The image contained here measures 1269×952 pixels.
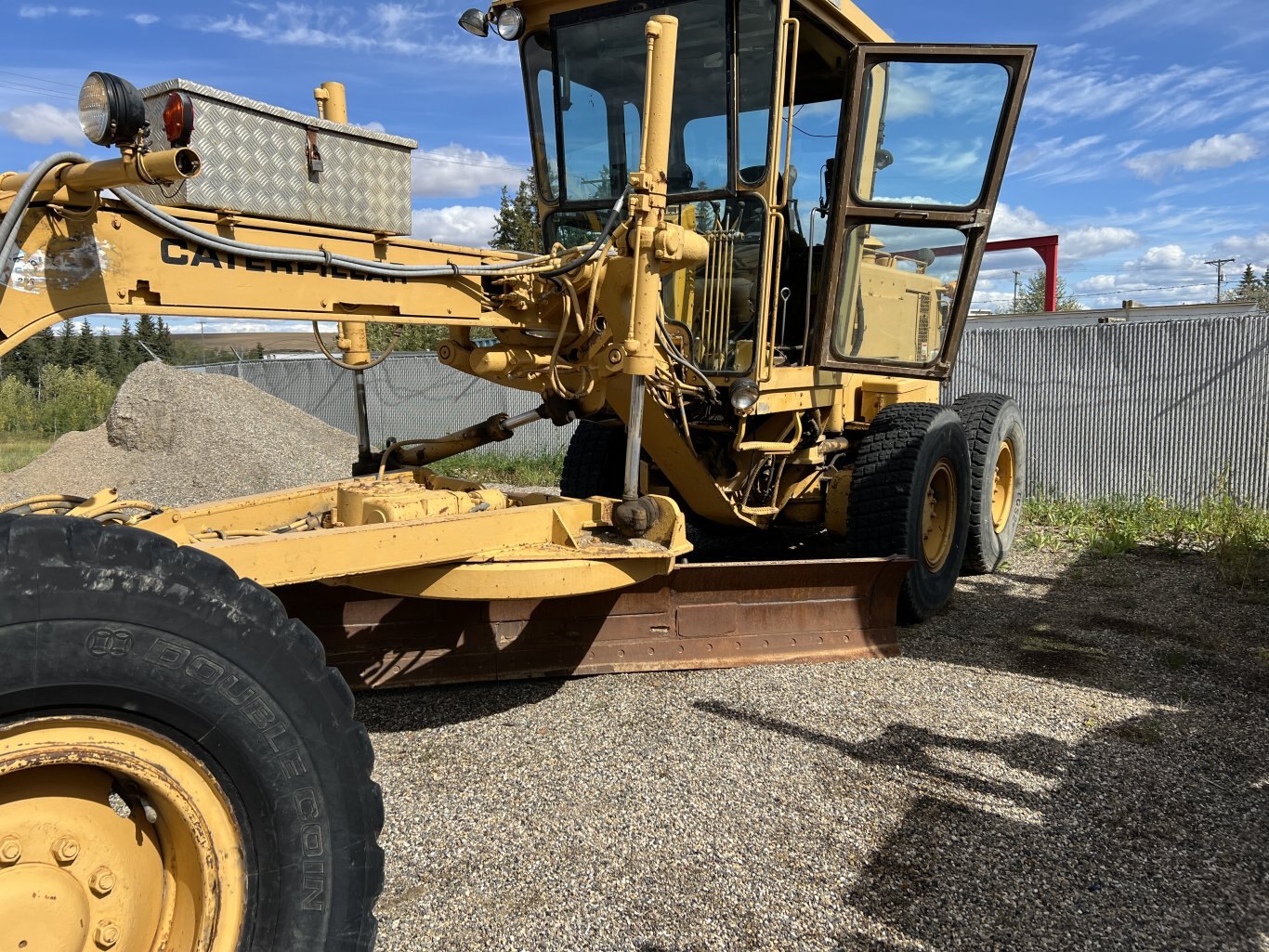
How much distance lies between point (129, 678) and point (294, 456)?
11.6 m

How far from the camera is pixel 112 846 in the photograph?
1.98 meters

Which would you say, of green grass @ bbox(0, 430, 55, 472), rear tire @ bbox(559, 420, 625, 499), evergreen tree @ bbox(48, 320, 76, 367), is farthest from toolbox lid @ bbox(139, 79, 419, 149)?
evergreen tree @ bbox(48, 320, 76, 367)

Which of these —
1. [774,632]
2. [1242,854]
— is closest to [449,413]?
[774,632]

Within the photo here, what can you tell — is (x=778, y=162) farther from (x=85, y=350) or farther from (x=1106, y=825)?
(x=85, y=350)

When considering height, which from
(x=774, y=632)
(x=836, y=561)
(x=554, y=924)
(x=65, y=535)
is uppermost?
(x=65, y=535)

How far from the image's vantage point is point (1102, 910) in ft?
8.99

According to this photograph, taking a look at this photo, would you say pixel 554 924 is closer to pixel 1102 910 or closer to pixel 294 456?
pixel 1102 910

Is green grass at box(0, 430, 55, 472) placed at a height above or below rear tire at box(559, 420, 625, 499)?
below

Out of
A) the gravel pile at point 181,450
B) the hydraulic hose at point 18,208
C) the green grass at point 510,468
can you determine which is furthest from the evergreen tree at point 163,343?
the hydraulic hose at point 18,208

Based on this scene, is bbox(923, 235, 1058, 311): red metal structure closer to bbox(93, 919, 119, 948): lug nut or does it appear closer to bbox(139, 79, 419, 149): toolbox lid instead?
bbox(139, 79, 419, 149): toolbox lid

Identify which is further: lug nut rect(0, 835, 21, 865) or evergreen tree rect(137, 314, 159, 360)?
evergreen tree rect(137, 314, 159, 360)

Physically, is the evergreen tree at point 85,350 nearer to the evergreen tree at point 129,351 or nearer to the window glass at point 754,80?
the evergreen tree at point 129,351

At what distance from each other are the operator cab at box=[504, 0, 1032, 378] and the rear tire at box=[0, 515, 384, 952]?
325 centimetres

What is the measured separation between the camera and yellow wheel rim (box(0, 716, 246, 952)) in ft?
6.08
